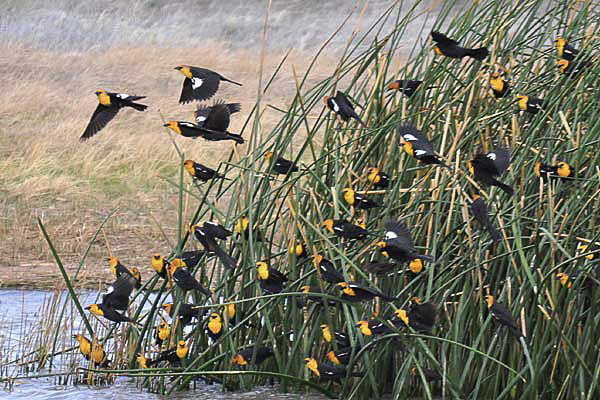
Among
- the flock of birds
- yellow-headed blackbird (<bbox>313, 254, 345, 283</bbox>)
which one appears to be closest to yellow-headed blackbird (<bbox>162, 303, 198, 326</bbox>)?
the flock of birds

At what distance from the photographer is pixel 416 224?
323 cm

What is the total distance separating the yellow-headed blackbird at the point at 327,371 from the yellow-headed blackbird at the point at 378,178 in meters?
0.58

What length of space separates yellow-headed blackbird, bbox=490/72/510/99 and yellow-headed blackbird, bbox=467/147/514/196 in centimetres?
45

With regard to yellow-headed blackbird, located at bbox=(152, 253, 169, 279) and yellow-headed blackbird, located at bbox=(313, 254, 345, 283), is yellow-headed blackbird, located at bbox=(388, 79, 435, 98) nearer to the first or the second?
yellow-headed blackbird, located at bbox=(313, 254, 345, 283)

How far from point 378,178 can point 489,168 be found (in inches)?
16.4

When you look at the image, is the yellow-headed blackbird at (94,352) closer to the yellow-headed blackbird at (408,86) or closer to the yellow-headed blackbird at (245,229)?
the yellow-headed blackbird at (245,229)

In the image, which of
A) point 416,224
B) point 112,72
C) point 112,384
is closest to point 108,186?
point 112,384

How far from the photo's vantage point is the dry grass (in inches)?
287

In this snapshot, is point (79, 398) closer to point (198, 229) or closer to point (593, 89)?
point (198, 229)

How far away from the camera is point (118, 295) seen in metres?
3.29

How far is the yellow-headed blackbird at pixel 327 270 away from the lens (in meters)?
2.96

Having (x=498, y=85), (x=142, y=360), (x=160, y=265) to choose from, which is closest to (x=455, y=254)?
(x=498, y=85)

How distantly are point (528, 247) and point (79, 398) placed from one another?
1.58m

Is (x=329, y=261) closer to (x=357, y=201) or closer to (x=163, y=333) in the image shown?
(x=357, y=201)
